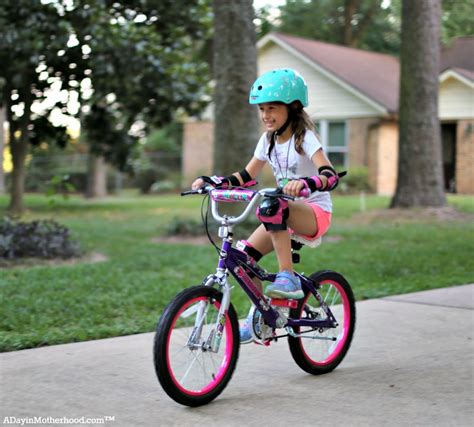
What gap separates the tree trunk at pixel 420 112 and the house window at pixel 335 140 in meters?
12.5

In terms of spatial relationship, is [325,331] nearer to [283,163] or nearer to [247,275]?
[247,275]

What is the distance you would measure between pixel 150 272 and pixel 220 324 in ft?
16.3

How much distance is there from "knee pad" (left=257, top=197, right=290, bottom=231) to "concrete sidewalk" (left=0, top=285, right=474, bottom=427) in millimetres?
975

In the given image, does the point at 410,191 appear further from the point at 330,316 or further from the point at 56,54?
the point at 330,316

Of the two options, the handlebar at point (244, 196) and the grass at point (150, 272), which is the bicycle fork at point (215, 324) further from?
the grass at point (150, 272)

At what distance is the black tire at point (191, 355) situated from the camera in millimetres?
4023

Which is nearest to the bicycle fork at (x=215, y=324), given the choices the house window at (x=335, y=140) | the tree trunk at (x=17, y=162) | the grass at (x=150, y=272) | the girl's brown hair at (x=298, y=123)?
the girl's brown hair at (x=298, y=123)

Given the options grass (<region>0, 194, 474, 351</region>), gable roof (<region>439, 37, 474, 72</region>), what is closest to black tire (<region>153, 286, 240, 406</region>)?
grass (<region>0, 194, 474, 351</region>)

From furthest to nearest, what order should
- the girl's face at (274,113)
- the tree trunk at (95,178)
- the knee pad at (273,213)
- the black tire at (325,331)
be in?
the tree trunk at (95,178)
the black tire at (325,331)
the girl's face at (274,113)
the knee pad at (273,213)

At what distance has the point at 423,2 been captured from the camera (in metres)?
16.0

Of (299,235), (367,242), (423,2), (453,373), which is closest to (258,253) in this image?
(299,235)

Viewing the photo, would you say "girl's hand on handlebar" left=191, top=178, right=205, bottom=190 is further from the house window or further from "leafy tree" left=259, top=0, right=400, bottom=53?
"leafy tree" left=259, top=0, right=400, bottom=53

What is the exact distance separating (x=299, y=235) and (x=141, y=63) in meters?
11.2

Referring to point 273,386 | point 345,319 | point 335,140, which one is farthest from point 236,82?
point 335,140
